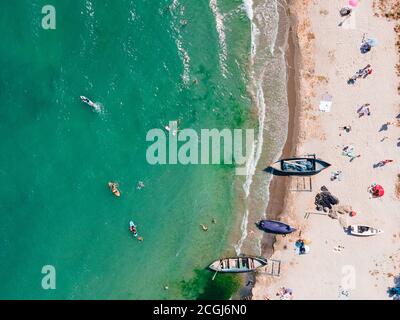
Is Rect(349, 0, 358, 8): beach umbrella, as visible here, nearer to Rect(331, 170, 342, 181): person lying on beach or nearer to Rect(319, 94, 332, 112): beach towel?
Rect(319, 94, 332, 112): beach towel

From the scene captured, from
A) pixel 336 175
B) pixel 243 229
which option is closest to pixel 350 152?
pixel 336 175

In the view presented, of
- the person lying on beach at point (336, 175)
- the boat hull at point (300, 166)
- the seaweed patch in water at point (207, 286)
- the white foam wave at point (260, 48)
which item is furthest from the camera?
the seaweed patch in water at point (207, 286)

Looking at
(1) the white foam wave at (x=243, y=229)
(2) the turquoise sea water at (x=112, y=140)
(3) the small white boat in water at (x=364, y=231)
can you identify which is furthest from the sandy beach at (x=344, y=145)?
(2) the turquoise sea water at (x=112, y=140)

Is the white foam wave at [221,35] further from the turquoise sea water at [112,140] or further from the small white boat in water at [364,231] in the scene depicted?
Answer: the small white boat in water at [364,231]
